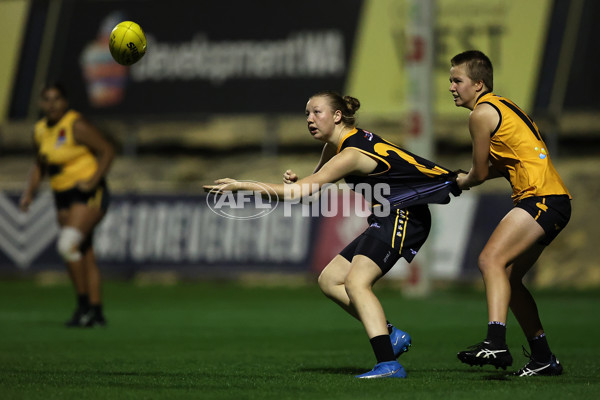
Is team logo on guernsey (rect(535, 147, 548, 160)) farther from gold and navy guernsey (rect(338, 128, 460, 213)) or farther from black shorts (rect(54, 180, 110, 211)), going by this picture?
black shorts (rect(54, 180, 110, 211))

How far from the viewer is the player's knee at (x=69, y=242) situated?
1159 cm

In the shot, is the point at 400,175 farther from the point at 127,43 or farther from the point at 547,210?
the point at 127,43

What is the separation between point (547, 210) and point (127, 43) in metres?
3.49

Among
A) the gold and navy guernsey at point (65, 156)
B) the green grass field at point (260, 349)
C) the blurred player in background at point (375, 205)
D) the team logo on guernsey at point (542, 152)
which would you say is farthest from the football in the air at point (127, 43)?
the gold and navy guernsey at point (65, 156)

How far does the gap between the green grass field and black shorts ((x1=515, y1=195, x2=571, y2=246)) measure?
39.6 inches

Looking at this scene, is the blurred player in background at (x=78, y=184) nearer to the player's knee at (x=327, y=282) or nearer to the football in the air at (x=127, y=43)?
the football in the air at (x=127, y=43)

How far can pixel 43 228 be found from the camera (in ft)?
65.3

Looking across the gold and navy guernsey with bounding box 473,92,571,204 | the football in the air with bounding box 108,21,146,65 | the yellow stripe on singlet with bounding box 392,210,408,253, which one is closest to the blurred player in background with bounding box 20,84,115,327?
the football in the air with bounding box 108,21,146,65

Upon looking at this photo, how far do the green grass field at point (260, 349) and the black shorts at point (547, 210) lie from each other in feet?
3.30

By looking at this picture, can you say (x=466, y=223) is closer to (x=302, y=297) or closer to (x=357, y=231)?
(x=357, y=231)

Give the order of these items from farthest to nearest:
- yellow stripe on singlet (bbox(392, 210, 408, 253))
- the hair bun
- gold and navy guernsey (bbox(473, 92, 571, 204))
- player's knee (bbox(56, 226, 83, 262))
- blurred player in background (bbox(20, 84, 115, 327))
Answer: blurred player in background (bbox(20, 84, 115, 327)) → player's knee (bbox(56, 226, 83, 262)) → the hair bun → yellow stripe on singlet (bbox(392, 210, 408, 253)) → gold and navy guernsey (bbox(473, 92, 571, 204))

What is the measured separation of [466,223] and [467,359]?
1138 centimetres

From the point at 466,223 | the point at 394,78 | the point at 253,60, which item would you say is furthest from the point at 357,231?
the point at 253,60

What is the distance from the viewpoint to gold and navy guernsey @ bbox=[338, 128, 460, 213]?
7.41 m
